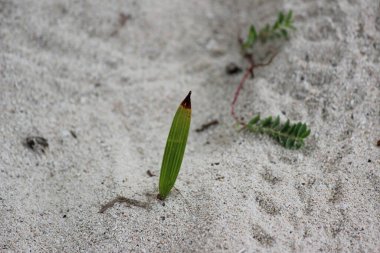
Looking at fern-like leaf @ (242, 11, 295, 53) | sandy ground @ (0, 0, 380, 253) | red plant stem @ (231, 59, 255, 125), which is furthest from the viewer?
fern-like leaf @ (242, 11, 295, 53)

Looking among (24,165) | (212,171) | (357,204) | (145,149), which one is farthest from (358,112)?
(24,165)

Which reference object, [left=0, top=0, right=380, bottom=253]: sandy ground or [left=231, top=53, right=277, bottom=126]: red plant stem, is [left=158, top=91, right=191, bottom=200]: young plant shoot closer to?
[left=0, top=0, right=380, bottom=253]: sandy ground

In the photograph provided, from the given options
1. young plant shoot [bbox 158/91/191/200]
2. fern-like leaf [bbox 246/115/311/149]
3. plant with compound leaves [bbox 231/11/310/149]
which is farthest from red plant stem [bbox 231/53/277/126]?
young plant shoot [bbox 158/91/191/200]

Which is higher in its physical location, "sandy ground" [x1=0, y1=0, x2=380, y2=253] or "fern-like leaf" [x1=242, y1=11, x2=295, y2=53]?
"fern-like leaf" [x1=242, y1=11, x2=295, y2=53]

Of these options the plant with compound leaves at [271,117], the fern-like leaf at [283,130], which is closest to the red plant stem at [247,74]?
the plant with compound leaves at [271,117]

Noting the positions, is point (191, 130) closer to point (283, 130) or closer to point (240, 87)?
point (240, 87)

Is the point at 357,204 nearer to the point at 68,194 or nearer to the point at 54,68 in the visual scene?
the point at 68,194

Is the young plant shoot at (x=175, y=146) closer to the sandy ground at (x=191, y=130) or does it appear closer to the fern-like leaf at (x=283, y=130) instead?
the sandy ground at (x=191, y=130)
